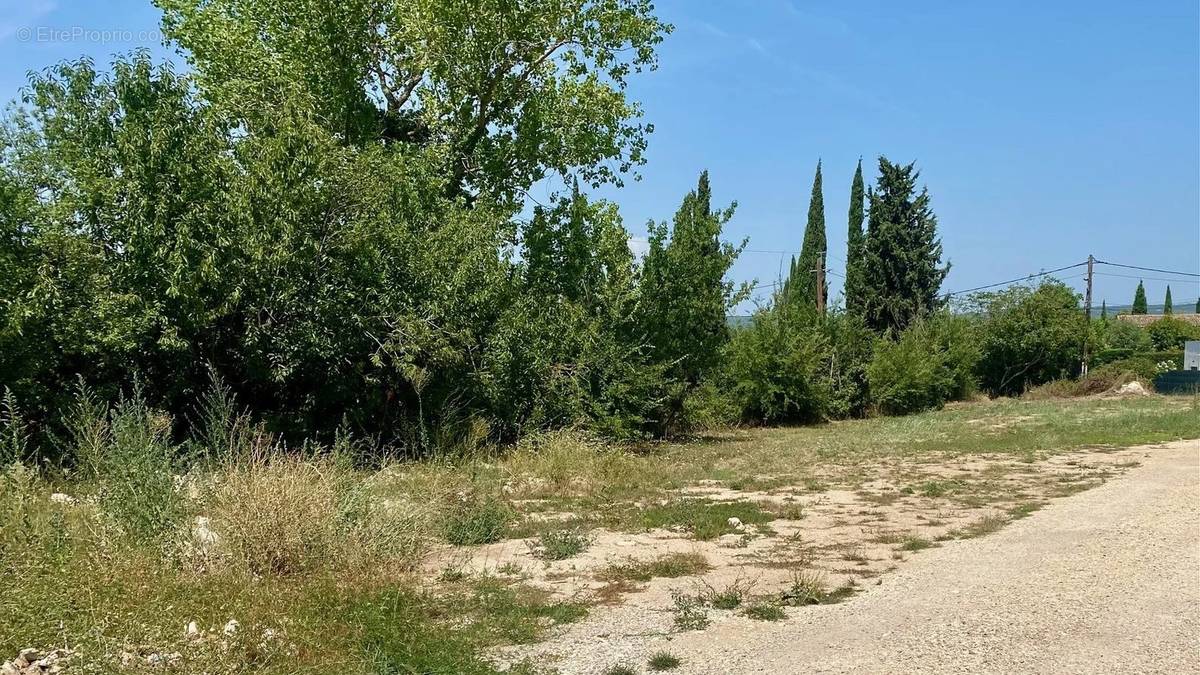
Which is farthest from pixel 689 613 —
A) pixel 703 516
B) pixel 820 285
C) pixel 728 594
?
pixel 820 285

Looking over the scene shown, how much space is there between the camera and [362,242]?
1253 centimetres

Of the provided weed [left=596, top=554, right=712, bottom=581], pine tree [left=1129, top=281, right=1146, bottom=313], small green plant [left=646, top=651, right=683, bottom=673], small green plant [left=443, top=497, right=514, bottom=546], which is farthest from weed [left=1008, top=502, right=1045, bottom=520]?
pine tree [left=1129, top=281, right=1146, bottom=313]

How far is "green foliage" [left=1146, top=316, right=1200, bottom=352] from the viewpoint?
6488 centimetres

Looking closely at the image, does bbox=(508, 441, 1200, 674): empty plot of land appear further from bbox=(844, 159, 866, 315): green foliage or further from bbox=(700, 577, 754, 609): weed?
bbox=(844, 159, 866, 315): green foliage

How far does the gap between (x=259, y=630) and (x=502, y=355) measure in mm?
10195

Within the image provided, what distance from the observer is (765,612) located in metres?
5.95

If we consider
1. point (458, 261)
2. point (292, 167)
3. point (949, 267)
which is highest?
point (949, 267)

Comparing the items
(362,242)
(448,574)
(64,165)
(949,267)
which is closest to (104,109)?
(64,165)

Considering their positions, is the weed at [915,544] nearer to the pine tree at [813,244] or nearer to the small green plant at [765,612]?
the small green plant at [765,612]

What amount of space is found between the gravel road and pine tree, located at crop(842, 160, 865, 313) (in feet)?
116

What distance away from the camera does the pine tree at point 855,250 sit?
43.1 m

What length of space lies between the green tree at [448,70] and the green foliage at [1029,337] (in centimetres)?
2723

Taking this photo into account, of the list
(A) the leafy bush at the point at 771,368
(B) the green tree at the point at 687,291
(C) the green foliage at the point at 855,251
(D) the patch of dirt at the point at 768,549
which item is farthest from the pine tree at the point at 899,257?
(D) the patch of dirt at the point at 768,549

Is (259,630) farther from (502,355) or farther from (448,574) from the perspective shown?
(502,355)
